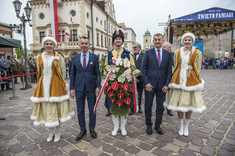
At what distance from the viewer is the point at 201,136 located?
314 cm

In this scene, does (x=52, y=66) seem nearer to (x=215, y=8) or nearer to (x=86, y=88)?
(x=86, y=88)

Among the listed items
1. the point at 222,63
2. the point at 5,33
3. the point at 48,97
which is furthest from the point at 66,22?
the point at 5,33

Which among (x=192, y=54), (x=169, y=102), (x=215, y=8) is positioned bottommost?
(x=169, y=102)

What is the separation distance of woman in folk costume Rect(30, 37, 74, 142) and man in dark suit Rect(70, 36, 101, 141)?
27 centimetres

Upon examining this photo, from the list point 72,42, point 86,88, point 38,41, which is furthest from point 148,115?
point 38,41

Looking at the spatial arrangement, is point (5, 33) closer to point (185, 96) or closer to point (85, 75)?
point (85, 75)

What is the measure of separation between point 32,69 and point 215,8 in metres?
19.0

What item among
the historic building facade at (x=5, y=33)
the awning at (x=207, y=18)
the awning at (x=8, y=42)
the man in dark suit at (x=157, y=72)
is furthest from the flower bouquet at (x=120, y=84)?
the historic building facade at (x=5, y=33)

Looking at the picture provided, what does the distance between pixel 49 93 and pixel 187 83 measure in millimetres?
2830

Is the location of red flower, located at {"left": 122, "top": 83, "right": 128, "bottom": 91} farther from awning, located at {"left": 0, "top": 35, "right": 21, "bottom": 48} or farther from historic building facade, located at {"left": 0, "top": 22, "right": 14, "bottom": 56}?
historic building facade, located at {"left": 0, "top": 22, "right": 14, "bottom": 56}

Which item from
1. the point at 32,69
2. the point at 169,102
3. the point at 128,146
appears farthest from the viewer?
the point at 32,69

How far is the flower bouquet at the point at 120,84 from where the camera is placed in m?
2.98

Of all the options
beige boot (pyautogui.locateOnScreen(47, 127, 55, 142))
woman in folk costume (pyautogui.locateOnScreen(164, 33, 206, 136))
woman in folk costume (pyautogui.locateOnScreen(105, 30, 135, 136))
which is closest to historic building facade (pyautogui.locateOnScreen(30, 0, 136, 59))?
woman in folk costume (pyautogui.locateOnScreen(105, 30, 135, 136))

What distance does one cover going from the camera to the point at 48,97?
2838 millimetres
